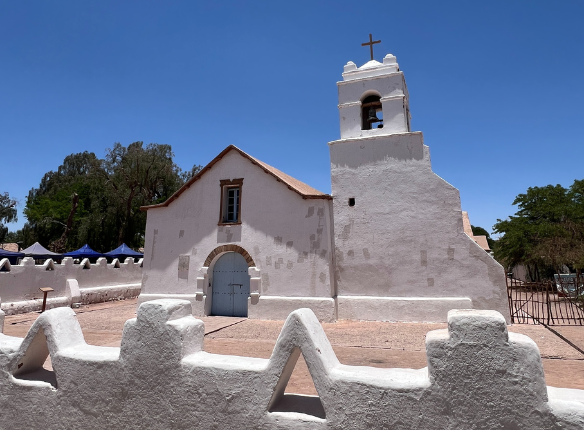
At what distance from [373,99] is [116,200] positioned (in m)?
23.3

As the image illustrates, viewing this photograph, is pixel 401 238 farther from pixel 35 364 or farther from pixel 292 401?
pixel 35 364

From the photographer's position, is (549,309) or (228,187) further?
(228,187)

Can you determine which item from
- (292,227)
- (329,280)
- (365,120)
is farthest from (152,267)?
(365,120)

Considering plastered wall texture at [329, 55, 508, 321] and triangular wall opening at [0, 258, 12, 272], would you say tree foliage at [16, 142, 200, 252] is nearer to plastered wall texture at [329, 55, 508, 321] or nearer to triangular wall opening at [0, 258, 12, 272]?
triangular wall opening at [0, 258, 12, 272]

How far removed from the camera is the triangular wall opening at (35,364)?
3141 mm

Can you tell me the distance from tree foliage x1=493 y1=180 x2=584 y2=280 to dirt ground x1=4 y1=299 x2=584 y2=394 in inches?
362

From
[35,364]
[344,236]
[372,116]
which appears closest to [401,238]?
[344,236]

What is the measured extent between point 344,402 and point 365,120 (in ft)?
39.5

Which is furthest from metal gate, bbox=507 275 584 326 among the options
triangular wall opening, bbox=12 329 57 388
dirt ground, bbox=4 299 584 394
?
triangular wall opening, bbox=12 329 57 388

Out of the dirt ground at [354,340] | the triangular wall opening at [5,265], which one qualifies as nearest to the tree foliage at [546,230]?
the dirt ground at [354,340]

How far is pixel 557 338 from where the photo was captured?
8.51 m

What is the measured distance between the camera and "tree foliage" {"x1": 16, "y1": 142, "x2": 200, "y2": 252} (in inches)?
1137

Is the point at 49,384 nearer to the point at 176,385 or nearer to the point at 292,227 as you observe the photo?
the point at 176,385

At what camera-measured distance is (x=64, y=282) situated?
15.2 metres
